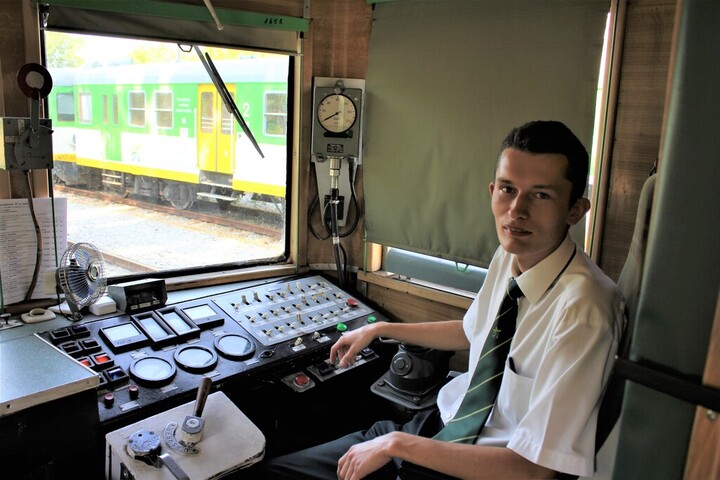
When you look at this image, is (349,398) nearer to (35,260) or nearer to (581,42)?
(35,260)

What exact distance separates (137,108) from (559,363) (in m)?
2.04

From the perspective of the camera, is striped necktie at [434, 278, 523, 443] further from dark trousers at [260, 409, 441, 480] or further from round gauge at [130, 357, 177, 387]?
round gauge at [130, 357, 177, 387]

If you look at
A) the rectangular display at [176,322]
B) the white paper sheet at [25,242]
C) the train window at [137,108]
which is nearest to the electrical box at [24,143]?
the white paper sheet at [25,242]

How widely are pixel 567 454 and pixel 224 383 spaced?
43.0 inches

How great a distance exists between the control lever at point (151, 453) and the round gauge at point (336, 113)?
155 centimetres

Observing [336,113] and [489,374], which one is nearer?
[489,374]

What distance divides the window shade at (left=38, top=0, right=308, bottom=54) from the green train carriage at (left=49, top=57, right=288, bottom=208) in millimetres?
128

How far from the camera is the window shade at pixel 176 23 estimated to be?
1.93 m

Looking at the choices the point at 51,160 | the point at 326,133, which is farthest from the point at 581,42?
the point at 51,160

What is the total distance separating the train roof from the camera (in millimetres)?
2049

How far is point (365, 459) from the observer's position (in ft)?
4.21

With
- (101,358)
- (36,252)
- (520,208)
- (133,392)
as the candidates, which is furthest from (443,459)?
(36,252)

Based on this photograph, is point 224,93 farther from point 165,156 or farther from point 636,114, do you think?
point 636,114

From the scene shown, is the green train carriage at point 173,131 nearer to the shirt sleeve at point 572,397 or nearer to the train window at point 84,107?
the train window at point 84,107
